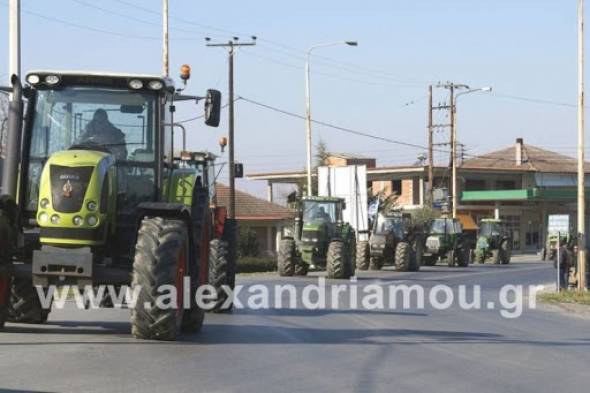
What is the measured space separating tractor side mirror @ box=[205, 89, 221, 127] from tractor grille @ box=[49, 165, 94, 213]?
2102 millimetres

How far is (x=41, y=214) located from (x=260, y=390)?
12.9 ft

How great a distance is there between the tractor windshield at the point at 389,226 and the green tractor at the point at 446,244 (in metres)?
5.73

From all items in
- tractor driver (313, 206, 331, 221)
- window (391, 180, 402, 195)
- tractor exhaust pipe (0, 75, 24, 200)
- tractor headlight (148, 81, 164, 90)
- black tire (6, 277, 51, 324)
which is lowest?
black tire (6, 277, 51, 324)

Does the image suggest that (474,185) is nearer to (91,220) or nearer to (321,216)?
(321,216)

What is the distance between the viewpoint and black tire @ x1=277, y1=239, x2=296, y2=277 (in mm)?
33781

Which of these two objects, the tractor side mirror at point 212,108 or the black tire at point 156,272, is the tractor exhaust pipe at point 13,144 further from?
the tractor side mirror at point 212,108

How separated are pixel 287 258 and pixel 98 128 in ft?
69.2

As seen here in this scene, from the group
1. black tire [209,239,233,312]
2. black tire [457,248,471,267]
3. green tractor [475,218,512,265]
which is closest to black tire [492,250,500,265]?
green tractor [475,218,512,265]

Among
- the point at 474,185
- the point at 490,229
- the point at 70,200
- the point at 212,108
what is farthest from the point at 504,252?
the point at 70,200

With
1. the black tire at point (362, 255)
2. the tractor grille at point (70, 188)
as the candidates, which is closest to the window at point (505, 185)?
the black tire at point (362, 255)

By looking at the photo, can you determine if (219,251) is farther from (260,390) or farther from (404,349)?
(260,390)

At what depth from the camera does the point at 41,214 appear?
38.9ft

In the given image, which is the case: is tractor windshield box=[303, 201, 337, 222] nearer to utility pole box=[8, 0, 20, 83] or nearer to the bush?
the bush

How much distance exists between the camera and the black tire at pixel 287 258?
1330 inches
